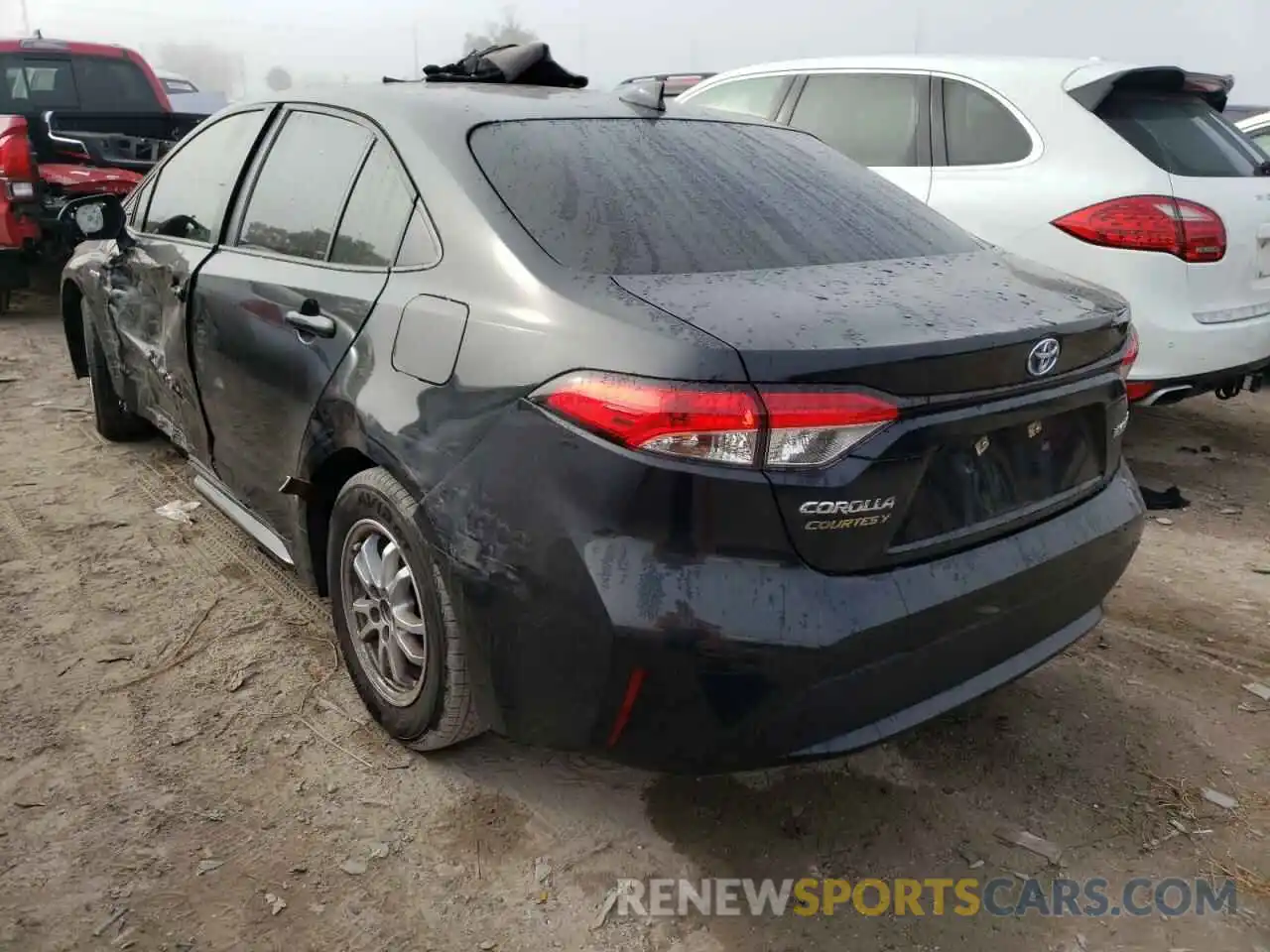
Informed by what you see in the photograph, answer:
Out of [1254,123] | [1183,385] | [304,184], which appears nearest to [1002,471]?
[304,184]

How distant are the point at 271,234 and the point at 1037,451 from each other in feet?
7.02

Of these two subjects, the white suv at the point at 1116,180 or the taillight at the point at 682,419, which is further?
the white suv at the point at 1116,180

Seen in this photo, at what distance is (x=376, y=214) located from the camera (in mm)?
2438

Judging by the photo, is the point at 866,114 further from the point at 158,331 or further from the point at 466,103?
the point at 158,331

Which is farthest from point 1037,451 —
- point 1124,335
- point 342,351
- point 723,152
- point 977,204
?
point 977,204

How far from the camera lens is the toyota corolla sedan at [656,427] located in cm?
174

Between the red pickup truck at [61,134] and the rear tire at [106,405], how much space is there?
256 centimetres

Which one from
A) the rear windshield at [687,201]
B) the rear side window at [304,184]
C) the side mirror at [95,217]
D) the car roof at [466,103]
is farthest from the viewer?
the side mirror at [95,217]

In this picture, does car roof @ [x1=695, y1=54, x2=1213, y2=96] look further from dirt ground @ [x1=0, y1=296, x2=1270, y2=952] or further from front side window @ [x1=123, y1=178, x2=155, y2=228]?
front side window @ [x1=123, y1=178, x2=155, y2=228]

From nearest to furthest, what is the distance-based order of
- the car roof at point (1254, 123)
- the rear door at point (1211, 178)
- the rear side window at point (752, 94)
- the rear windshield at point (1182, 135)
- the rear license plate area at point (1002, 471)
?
1. the rear license plate area at point (1002, 471)
2. the rear door at point (1211, 178)
3. the rear windshield at point (1182, 135)
4. the rear side window at point (752, 94)
5. the car roof at point (1254, 123)

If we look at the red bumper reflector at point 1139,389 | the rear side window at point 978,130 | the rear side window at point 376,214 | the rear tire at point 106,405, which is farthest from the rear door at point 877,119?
the rear tire at point 106,405

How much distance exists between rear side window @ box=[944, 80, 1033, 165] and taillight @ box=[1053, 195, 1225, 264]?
572 mm

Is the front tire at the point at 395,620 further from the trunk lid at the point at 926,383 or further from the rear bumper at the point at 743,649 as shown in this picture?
the trunk lid at the point at 926,383

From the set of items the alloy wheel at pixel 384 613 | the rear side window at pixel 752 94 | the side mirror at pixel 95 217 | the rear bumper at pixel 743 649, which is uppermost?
the rear side window at pixel 752 94
